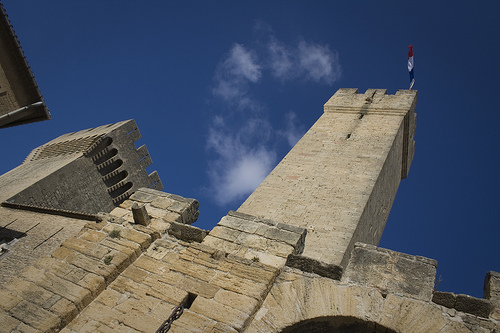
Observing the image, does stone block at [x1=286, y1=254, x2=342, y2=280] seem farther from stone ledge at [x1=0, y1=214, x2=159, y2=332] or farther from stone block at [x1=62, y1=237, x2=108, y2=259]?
stone block at [x1=62, y1=237, x2=108, y2=259]

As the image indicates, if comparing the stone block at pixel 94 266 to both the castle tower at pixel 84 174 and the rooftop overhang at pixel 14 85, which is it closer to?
the rooftop overhang at pixel 14 85

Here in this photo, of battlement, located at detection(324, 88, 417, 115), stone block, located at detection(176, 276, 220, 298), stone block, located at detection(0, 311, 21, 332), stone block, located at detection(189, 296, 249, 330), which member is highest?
battlement, located at detection(324, 88, 417, 115)

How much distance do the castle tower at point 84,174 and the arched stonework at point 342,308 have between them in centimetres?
792

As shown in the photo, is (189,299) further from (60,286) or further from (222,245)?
(60,286)

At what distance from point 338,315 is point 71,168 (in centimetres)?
1008

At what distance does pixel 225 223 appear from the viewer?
4.57 meters

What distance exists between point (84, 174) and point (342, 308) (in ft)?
33.8

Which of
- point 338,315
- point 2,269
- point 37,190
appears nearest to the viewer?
point 338,315

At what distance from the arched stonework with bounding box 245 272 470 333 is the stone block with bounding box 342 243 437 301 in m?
0.09

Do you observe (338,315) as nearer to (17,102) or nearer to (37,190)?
(17,102)

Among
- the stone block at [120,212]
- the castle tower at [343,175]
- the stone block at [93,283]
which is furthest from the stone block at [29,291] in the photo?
the castle tower at [343,175]

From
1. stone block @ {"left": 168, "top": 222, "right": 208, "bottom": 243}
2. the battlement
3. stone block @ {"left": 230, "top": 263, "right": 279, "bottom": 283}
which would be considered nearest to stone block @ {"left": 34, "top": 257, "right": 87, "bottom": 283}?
stone block @ {"left": 168, "top": 222, "right": 208, "bottom": 243}

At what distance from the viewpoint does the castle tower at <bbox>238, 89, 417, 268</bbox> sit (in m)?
7.96

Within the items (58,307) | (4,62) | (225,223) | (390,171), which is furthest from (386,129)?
(58,307)
